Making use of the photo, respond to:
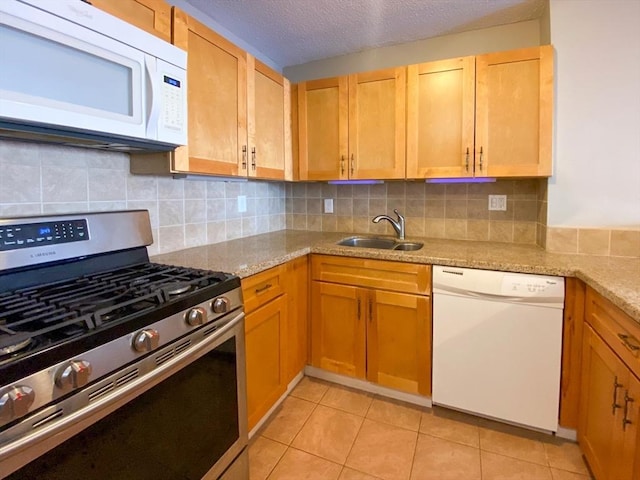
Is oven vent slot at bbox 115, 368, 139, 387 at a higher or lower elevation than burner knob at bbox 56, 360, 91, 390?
lower

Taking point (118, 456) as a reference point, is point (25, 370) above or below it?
above

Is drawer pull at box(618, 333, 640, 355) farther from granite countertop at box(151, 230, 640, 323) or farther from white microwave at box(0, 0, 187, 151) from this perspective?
white microwave at box(0, 0, 187, 151)

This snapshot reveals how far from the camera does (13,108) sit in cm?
88

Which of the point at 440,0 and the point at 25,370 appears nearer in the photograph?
the point at 25,370

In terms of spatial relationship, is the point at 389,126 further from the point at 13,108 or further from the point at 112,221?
the point at 13,108

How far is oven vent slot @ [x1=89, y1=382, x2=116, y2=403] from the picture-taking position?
0.80 metres

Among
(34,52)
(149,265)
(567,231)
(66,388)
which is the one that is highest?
(34,52)

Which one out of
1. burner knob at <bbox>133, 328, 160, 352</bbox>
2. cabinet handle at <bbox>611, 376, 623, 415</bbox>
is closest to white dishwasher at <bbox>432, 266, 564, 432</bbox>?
cabinet handle at <bbox>611, 376, 623, 415</bbox>

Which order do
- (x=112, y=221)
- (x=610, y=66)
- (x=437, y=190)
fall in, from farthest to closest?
(x=437, y=190) → (x=610, y=66) → (x=112, y=221)

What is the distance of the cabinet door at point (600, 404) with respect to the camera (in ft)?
3.92

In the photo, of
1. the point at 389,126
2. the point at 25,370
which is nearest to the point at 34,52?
the point at 25,370

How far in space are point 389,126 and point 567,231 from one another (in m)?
1.16

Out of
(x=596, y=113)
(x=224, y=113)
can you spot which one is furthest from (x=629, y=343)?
(x=224, y=113)

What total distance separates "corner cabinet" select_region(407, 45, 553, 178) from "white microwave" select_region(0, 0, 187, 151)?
4.48 ft
